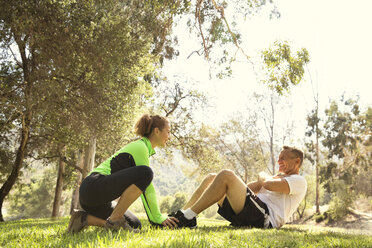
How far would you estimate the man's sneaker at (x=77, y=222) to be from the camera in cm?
337

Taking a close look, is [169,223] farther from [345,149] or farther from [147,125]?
[345,149]

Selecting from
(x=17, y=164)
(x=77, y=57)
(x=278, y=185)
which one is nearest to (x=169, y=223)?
(x=278, y=185)

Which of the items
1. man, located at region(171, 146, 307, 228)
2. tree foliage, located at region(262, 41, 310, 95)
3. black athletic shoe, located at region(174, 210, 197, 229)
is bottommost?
black athletic shoe, located at region(174, 210, 197, 229)

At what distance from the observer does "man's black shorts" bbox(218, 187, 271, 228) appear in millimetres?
4031

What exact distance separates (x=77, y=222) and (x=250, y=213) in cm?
222

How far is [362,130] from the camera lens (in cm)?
3077

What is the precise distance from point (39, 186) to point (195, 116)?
41.6m

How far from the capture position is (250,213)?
407 cm

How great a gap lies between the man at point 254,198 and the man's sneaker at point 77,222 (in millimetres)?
1121

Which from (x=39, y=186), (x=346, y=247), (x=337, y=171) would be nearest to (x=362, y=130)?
(x=337, y=171)

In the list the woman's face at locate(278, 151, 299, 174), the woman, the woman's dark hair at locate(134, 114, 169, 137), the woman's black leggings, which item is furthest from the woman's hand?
the woman's face at locate(278, 151, 299, 174)

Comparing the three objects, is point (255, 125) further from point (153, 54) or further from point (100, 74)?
point (100, 74)

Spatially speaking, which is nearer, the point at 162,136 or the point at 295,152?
the point at 162,136

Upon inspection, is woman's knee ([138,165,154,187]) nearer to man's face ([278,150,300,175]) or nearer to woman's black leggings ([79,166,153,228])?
woman's black leggings ([79,166,153,228])
